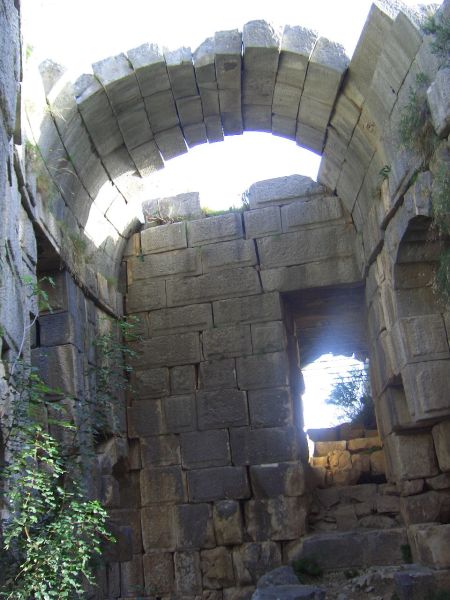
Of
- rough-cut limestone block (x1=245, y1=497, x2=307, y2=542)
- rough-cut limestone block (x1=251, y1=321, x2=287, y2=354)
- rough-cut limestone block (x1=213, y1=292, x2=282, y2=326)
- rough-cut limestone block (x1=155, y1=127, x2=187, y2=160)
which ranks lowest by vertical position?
rough-cut limestone block (x1=245, y1=497, x2=307, y2=542)

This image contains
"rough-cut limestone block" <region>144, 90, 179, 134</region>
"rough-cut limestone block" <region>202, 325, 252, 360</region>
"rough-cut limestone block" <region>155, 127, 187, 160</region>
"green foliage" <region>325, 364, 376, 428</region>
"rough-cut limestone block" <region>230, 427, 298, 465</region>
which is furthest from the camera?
"green foliage" <region>325, 364, 376, 428</region>

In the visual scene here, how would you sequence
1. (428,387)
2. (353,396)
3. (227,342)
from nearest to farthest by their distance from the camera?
(428,387), (227,342), (353,396)

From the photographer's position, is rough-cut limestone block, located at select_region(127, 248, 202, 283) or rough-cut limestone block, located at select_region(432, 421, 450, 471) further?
rough-cut limestone block, located at select_region(127, 248, 202, 283)

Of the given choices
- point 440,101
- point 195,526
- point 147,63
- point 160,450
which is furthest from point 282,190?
point 195,526

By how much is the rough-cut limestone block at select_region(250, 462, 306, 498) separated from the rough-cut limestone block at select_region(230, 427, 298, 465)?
0.29ft

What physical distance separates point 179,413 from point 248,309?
60.7 inches

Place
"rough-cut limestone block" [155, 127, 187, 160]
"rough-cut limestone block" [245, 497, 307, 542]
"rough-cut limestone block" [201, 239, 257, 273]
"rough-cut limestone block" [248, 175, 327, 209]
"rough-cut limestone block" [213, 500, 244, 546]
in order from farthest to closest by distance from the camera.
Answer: "rough-cut limestone block" [248, 175, 327, 209], "rough-cut limestone block" [201, 239, 257, 273], "rough-cut limestone block" [155, 127, 187, 160], "rough-cut limestone block" [213, 500, 244, 546], "rough-cut limestone block" [245, 497, 307, 542]

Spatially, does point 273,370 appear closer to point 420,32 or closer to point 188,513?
point 188,513

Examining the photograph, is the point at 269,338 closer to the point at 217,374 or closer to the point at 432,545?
the point at 217,374

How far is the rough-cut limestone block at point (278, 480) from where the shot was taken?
7801 millimetres

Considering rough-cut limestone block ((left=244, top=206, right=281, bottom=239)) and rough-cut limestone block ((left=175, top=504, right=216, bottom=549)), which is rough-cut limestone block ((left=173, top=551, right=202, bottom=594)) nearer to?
rough-cut limestone block ((left=175, top=504, right=216, bottom=549))

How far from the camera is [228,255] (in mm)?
8891

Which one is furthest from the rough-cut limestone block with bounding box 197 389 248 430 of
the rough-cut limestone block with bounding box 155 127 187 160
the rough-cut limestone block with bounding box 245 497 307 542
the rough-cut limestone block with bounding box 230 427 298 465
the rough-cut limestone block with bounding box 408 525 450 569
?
the rough-cut limestone block with bounding box 155 127 187 160

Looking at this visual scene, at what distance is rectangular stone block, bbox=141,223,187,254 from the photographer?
359 inches
